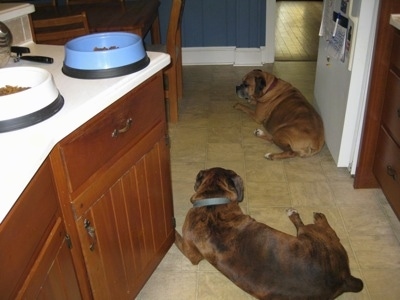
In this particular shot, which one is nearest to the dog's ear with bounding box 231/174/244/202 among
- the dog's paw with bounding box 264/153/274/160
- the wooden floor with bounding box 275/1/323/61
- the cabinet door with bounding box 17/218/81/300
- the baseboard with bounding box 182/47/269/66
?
the cabinet door with bounding box 17/218/81/300

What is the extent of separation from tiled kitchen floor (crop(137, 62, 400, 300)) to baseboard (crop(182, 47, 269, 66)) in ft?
3.26

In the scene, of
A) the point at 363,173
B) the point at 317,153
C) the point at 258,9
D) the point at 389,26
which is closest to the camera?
the point at 389,26

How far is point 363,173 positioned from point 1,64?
1948 millimetres

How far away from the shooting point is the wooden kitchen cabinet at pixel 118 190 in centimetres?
120

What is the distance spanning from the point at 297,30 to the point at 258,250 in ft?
17.4

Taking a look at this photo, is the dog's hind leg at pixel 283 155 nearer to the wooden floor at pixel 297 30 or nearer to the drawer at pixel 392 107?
the drawer at pixel 392 107

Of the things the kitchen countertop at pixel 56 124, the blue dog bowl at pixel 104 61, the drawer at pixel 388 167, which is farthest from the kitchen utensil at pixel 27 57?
the drawer at pixel 388 167

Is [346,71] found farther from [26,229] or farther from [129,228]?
[26,229]

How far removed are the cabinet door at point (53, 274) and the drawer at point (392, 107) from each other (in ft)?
5.21

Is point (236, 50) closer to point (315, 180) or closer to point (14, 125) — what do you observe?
point (315, 180)

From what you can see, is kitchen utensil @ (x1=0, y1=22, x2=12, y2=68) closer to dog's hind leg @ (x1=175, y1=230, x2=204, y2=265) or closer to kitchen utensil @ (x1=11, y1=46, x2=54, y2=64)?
kitchen utensil @ (x1=11, y1=46, x2=54, y2=64)

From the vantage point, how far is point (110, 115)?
50.6 inches

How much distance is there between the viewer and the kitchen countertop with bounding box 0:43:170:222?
0.84 meters

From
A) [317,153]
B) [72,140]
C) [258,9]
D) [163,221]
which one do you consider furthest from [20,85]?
[258,9]
